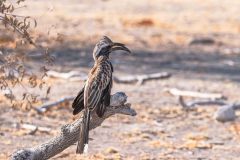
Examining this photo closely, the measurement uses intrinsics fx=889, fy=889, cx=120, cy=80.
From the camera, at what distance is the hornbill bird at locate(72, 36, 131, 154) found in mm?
6996

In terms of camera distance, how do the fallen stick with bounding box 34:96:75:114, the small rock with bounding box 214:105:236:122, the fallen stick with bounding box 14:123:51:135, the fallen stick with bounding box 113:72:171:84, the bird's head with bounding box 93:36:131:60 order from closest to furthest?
the bird's head with bounding box 93:36:131:60 < the fallen stick with bounding box 14:123:51:135 < the fallen stick with bounding box 34:96:75:114 < the small rock with bounding box 214:105:236:122 < the fallen stick with bounding box 113:72:171:84

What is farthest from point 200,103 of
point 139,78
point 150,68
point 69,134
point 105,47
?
point 105,47

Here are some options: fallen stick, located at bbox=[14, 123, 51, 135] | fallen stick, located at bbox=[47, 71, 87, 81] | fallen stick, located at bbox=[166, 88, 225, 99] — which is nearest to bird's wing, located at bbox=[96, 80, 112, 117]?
fallen stick, located at bbox=[14, 123, 51, 135]

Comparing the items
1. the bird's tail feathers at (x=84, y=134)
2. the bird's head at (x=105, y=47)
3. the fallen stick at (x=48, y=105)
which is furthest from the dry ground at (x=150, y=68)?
the bird's tail feathers at (x=84, y=134)

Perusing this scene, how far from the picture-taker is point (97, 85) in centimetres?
708

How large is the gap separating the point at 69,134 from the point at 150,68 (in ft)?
30.5

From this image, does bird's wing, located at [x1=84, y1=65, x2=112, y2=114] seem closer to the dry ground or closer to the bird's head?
the bird's head

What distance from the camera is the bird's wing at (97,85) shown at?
7.06 metres

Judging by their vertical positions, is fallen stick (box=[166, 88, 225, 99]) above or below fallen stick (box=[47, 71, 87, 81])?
below

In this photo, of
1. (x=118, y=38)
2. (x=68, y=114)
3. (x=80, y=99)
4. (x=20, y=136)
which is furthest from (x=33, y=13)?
(x=80, y=99)

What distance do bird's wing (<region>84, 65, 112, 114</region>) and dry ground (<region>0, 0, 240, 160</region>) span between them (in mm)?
659

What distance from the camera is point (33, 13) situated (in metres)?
22.3

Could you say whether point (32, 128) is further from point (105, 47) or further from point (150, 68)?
point (150, 68)

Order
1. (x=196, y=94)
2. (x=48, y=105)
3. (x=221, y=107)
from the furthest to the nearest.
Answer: (x=196, y=94), (x=221, y=107), (x=48, y=105)
